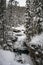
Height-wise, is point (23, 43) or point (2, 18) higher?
point (2, 18)

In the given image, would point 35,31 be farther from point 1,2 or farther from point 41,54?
point 1,2

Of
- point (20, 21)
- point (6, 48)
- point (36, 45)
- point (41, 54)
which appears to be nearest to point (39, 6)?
point (36, 45)

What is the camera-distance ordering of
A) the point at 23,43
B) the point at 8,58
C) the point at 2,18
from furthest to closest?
the point at 23,43
the point at 2,18
the point at 8,58

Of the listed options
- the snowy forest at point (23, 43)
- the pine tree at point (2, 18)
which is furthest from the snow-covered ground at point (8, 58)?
the pine tree at point (2, 18)

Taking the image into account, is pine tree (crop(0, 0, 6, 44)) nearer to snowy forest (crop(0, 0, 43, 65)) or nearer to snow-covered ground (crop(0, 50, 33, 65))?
snowy forest (crop(0, 0, 43, 65))

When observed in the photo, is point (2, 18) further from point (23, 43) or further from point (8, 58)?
point (23, 43)

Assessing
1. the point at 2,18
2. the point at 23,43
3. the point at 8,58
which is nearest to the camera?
the point at 8,58

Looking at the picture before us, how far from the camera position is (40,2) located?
13352 mm

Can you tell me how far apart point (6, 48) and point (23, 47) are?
8.29ft

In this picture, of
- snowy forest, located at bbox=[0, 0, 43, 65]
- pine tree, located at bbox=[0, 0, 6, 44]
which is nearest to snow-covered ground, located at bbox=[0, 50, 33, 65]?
snowy forest, located at bbox=[0, 0, 43, 65]

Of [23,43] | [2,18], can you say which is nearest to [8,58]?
[2,18]

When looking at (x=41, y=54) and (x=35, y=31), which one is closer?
(x=41, y=54)

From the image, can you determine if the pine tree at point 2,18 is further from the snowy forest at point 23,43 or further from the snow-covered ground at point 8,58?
the snow-covered ground at point 8,58

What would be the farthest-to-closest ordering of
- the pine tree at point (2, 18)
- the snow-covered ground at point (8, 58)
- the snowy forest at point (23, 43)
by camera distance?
the pine tree at point (2, 18), the snow-covered ground at point (8, 58), the snowy forest at point (23, 43)
